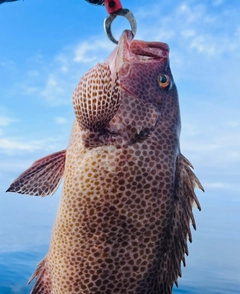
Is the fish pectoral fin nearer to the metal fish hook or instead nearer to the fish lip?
the fish lip

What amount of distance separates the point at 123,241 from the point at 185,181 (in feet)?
2.77

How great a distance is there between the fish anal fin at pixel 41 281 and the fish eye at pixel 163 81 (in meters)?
2.21

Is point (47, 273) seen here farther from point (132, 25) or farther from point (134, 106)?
point (132, 25)

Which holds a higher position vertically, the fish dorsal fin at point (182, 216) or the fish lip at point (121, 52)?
the fish lip at point (121, 52)

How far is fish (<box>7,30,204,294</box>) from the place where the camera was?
449 centimetres

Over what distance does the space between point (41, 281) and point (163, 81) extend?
2389 mm

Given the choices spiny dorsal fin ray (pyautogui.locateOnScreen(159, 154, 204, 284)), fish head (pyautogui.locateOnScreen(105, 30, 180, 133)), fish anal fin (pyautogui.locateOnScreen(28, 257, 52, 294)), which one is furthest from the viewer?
fish head (pyautogui.locateOnScreen(105, 30, 180, 133))

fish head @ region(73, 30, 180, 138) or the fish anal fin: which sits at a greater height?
fish head @ region(73, 30, 180, 138)

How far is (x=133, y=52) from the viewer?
16.8ft

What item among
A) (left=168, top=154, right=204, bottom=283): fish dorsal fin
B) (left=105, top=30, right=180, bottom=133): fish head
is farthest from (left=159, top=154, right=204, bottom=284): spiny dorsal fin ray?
(left=105, top=30, right=180, bottom=133): fish head

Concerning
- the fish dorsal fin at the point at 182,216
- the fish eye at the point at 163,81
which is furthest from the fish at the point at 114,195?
the fish eye at the point at 163,81

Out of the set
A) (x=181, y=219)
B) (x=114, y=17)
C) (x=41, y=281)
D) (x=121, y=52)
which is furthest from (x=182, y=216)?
(x=114, y=17)

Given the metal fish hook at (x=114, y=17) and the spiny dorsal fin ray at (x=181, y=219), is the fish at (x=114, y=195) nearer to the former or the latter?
the spiny dorsal fin ray at (x=181, y=219)

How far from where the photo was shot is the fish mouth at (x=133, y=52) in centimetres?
496
